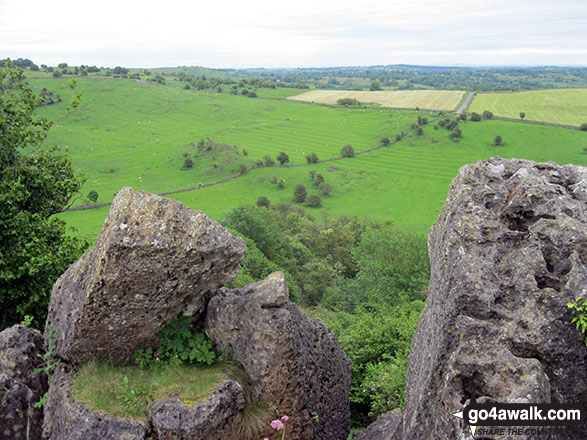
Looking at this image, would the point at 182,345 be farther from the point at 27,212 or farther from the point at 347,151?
the point at 347,151

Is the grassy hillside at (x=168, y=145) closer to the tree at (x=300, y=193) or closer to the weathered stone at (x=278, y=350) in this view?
the tree at (x=300, y=193)

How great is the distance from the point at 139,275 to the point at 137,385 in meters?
3.08

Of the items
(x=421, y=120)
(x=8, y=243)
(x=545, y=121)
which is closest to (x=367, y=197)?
(x=421, y=120)

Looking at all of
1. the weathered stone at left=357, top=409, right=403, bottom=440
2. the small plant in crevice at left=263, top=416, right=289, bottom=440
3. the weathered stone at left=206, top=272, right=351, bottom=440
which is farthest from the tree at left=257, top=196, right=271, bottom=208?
the small plant in crevice at left=263, top=416, right=289, bottom=440

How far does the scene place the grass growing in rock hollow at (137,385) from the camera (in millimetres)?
11406

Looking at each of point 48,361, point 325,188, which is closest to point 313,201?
point 325,188

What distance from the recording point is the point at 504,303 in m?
10.1

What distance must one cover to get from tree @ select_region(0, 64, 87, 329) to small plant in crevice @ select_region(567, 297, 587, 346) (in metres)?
18.5

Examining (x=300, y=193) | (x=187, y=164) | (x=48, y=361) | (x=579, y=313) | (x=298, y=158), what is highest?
(x=579, y=313)

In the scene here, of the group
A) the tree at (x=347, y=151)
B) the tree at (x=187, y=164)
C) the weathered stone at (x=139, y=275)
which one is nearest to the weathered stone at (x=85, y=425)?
the weathered stone at (x=139, y=275)

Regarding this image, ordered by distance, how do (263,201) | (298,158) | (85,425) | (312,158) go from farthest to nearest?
(298,158) → (312,158) → (263,201) → (85,425)

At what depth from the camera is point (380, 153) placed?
17375 centimetres

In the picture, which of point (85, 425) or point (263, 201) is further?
point (263, 201)

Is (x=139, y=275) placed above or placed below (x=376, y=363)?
above
